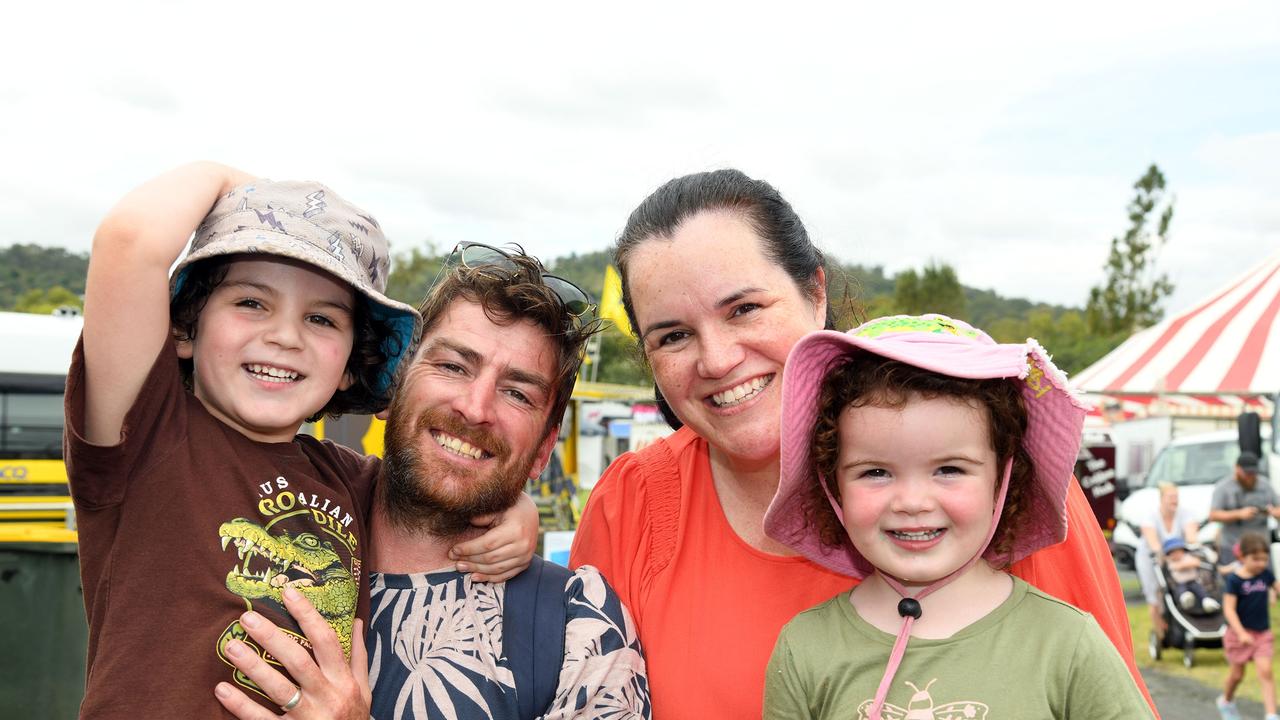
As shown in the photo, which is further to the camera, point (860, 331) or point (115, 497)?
point (860, 331)

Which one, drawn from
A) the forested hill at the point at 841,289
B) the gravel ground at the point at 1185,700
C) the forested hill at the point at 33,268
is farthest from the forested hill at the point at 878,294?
the forested hill at the point at 33,268

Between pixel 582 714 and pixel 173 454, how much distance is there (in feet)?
3.38

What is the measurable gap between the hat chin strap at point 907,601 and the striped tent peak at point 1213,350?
9281 millimetres

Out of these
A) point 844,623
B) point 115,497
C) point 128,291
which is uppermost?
point 128,291

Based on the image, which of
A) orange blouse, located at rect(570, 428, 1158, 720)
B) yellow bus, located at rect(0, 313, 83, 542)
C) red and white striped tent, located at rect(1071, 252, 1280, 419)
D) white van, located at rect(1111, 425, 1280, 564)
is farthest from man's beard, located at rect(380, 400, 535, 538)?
white van, located at rect(1111, 425, 1280, 564)

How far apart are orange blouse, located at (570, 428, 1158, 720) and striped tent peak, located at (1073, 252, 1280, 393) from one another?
29.8 ft

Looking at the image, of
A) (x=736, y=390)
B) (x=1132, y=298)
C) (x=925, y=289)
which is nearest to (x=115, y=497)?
(x=736, y=390)

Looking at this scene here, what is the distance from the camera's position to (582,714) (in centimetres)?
209

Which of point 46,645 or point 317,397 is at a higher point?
point 317,397

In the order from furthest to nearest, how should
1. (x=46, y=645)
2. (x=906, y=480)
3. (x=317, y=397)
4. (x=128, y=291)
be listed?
(x=46, y=645)
(x=317, y=397)
(x=906, y=480)
(x=128, y=291)

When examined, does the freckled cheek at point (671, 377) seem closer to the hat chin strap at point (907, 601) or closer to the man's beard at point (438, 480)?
the man's beard at point (438, 480)

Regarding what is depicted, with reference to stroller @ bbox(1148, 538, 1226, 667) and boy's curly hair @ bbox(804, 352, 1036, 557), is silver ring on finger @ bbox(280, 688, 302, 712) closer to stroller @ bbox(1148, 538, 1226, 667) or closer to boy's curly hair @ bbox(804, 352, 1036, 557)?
boy's curly hair @ bbox(804, 352, 1036, 557)

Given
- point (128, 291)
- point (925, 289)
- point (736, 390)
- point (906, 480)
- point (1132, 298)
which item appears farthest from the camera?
point (925, 289)

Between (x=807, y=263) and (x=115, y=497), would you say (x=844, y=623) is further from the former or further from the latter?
(x=115, y=497)
